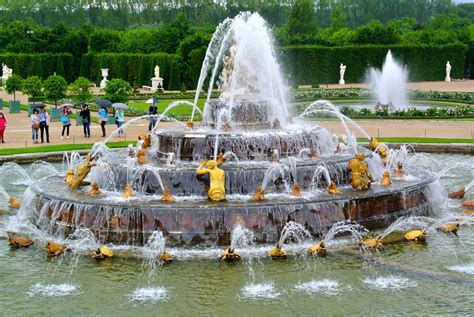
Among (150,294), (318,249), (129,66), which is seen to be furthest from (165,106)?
(150,294)

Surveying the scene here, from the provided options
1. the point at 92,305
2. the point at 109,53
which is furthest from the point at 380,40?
the point at 92,305

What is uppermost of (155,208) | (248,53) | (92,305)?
(248,53)

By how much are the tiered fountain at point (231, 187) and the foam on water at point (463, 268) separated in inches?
106

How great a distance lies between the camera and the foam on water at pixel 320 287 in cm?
1342

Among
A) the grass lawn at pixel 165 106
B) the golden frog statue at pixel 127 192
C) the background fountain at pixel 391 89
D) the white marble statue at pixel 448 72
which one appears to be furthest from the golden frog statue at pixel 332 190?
the white marble statue at pixel 448 72

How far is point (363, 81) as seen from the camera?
72.3 m

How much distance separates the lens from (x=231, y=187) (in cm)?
1792

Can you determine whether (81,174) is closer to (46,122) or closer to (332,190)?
(332,190)

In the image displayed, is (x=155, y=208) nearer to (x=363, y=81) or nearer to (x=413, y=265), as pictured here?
(x=413, y=265)

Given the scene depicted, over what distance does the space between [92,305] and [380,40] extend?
67.4m

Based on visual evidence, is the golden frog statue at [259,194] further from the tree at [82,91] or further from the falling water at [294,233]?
the tree at [82,91]

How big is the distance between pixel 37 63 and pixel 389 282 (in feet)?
211

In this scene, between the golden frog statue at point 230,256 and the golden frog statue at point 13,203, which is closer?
the golden frog statue at point 230,256

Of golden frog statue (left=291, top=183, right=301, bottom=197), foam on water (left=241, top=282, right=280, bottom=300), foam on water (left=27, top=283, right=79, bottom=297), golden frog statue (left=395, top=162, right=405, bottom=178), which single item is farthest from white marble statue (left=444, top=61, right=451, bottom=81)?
foam on water (left=27, top=283, right=79, bottom=297)
